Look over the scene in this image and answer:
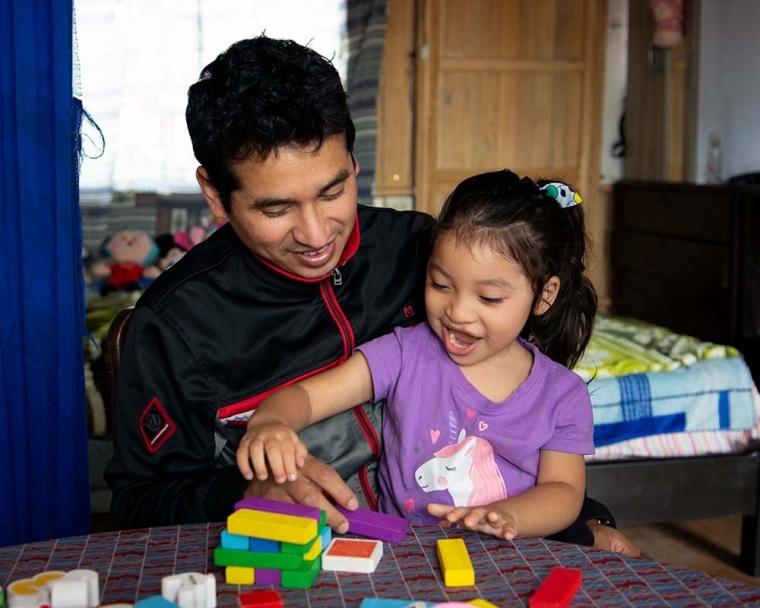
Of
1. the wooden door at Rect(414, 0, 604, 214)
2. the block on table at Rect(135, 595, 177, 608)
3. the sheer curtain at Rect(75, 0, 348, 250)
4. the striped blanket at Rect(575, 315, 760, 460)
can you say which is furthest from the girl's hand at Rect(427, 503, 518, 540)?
the wooden door at Rect(414, 0, 604, 214)

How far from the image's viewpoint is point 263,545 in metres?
1.06

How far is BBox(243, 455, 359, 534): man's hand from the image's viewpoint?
46.6 inches

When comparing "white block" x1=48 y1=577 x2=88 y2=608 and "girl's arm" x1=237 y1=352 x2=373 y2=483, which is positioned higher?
"girl's arm" x1=237 y1=352 x2=373 y2=483

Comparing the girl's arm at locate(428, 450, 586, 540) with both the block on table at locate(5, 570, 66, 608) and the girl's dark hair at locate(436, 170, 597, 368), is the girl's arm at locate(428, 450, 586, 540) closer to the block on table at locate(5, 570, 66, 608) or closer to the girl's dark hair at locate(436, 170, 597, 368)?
the girl's dark hair at locate(436, 170, 597, 368)

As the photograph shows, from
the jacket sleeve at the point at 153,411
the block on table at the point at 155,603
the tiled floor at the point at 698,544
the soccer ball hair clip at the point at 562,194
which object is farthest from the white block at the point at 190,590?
the tiled floor at the point at 698,544

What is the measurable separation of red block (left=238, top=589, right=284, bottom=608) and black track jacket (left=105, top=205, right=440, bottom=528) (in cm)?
39

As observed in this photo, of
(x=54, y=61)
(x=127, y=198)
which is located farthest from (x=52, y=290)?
(x=127, y=198)

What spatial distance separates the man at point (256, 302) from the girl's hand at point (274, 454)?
0.25 feet

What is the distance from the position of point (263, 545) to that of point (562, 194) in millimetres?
818

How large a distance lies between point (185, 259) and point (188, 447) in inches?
12.9

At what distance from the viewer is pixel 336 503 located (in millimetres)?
1233

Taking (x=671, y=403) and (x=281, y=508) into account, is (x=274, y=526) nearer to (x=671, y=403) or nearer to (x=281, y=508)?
(x=281, y=508)

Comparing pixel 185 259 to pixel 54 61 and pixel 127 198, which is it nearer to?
pixel 54 61

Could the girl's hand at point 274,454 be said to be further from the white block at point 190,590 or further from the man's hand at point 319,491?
the white block at point 190,590
